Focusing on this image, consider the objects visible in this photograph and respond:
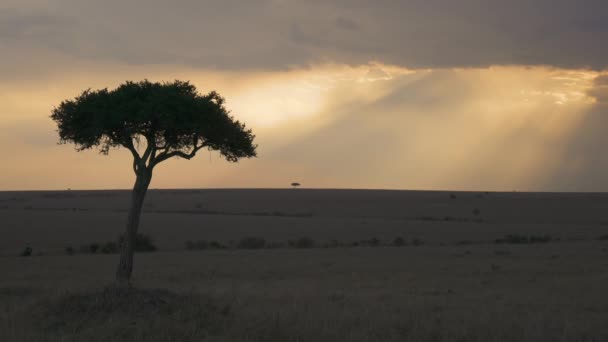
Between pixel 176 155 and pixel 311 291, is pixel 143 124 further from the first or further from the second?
pixel 311 291

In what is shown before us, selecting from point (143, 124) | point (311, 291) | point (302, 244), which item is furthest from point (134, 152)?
point (302, 244)

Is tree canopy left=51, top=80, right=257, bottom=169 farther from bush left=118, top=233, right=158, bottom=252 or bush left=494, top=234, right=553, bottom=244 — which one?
bush left=494, top=234, right=553, bottom=244

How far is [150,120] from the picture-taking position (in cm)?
2352

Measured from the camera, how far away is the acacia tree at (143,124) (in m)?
23.1

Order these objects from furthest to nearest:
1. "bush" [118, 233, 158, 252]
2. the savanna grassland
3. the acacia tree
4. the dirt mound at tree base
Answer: "bush" [118, 233, 158, 252], the acacia tree, the savanna grassland, the dirt mound at tree base

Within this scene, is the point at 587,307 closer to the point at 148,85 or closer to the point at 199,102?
the point at 199,102

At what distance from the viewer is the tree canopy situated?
2333 centimetres

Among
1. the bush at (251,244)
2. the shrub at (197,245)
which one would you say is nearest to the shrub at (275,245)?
the bush at (251,244)

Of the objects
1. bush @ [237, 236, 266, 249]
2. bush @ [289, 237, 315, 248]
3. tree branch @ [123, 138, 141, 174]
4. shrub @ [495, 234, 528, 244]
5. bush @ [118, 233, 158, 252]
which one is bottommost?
bush @ [118, 233, 158, 252]

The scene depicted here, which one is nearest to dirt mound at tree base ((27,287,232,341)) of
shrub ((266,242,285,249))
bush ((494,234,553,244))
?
shrub ((266,242,285,249))

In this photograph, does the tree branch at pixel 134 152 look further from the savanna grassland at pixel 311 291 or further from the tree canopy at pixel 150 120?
the savanna grassland at pixel 311 291

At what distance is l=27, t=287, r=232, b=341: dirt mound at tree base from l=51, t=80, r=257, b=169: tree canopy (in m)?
12.1

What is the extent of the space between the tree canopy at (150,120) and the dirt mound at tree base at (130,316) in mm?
12084

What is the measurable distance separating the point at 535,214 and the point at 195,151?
7247 cm
